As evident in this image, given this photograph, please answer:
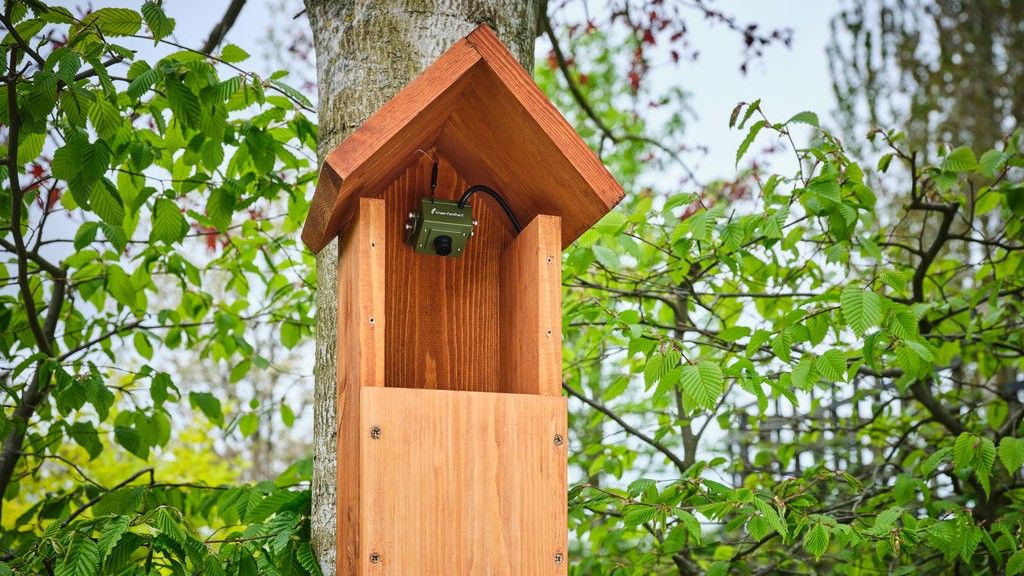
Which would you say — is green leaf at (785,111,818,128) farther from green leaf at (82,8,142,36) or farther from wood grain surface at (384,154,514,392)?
green leaf at (82,8,142,36)

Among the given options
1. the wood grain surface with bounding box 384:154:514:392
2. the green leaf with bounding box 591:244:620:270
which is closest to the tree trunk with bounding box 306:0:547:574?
the wood grain surface with bounding box 384:154:514:392

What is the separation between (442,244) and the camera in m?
1.76

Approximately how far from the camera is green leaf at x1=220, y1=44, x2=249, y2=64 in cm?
248

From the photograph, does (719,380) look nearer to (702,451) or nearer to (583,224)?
(583,224)

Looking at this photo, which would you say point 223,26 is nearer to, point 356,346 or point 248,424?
point 248,424

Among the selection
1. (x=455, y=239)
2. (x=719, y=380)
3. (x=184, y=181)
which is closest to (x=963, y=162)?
(x=719, y=380)

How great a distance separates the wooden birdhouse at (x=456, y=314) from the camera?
1484mm

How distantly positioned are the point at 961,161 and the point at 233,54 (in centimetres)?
219

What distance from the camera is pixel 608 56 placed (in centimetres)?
927

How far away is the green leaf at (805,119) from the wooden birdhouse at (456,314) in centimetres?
95

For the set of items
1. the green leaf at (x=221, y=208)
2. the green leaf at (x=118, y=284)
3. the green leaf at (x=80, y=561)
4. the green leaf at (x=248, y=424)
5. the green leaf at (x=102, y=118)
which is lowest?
the green leaf at (x=80, y=561)

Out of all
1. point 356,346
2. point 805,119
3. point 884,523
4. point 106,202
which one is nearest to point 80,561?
point 356,346

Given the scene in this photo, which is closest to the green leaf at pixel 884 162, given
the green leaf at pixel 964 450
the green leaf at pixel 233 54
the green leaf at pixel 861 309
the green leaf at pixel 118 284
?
the green leaf at pixel 861 309

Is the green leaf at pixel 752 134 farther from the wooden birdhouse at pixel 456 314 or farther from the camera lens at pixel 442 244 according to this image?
the camera lens at pixel 442 244
